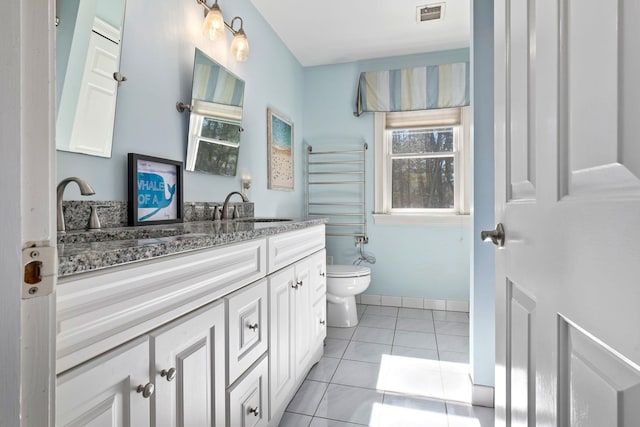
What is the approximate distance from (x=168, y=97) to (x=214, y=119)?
34 centimetres

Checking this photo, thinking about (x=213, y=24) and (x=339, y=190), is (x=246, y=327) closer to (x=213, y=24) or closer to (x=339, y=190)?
(x=213, y=24)

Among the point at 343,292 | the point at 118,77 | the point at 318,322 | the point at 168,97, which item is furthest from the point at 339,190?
the point at 118,77

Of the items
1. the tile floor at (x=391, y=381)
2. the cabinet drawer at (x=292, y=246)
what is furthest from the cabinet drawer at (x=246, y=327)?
the tile floor at (x=391, y=381)

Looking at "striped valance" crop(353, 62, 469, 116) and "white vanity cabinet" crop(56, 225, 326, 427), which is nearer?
"white vanity cabinet" crop(56, 225, 326, 427)

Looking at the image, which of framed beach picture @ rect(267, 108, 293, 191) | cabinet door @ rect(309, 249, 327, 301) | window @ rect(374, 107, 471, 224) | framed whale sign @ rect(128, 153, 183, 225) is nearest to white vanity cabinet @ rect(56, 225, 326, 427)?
cabinet door @ rect(309, 249, 327, 301)

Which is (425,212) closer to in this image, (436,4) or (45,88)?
(436,4)

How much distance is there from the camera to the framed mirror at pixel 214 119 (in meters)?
1.74

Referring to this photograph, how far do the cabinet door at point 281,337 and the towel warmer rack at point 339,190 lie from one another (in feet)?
5.98

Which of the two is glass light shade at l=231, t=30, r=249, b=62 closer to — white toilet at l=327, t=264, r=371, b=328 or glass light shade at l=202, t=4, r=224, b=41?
glass light shade at l=202, t=4, r=224, b=41

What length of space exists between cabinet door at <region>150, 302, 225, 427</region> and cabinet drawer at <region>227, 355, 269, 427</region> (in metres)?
0.06

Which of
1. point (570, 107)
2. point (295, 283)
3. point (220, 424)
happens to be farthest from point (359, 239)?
point (570, 107)

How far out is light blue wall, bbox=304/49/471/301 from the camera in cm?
314

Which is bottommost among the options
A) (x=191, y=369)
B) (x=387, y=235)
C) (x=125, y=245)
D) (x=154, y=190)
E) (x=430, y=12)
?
(x=191, y=369)

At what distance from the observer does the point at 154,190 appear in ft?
4.83
